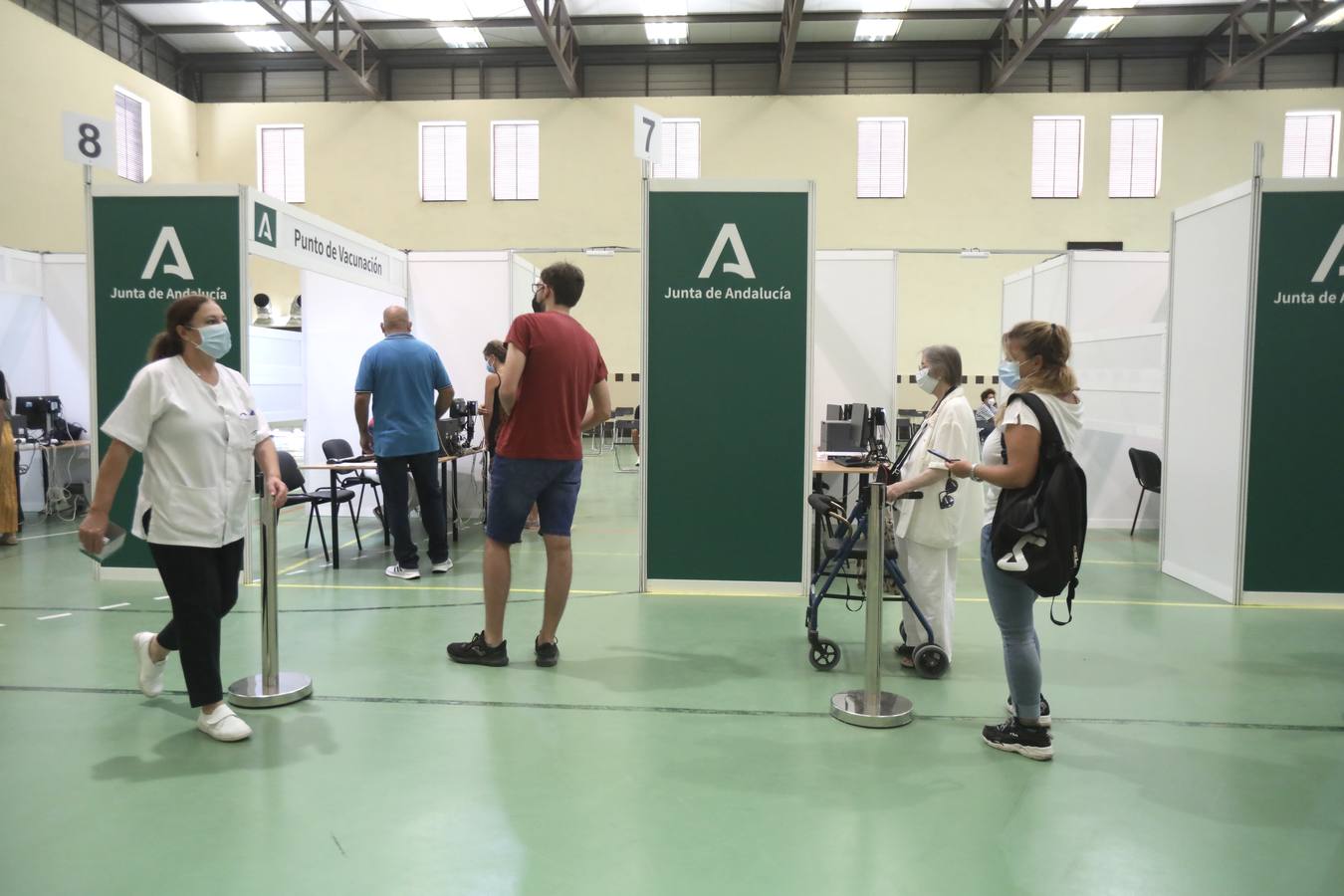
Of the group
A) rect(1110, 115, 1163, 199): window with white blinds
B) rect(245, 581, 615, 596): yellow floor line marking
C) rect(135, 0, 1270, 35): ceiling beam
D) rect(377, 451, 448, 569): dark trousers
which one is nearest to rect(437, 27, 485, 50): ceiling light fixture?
rect(135, 0, 1270, 35): ceiling beam

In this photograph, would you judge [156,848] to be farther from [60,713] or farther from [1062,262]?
[1062,262]

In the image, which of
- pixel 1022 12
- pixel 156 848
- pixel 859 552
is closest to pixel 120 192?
pixel 156 848

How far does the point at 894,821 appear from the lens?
2.35 meters

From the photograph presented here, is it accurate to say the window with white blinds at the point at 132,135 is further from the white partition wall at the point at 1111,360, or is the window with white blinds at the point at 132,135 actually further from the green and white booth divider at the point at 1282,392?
the green and white booth divider at the point at 1282,392

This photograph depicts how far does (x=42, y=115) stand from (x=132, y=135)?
8.98ft

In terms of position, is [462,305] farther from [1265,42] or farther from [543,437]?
[1265,42]

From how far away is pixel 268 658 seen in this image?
10.6ft

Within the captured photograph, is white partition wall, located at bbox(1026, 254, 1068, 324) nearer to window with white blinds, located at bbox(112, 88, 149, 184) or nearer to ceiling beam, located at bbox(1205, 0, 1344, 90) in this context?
ceiling beam, located at bbox(1205, 0, 1344, 90)

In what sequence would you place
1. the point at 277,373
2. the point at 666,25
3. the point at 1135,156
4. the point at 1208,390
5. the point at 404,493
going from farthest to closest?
the point at 1135,156 < the point at 666,25 < the point at 277,373 < the point at 404,493 < the point at 1208,390

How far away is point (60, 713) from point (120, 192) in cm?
316

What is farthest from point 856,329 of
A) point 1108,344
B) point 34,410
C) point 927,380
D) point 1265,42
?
point 1265,42

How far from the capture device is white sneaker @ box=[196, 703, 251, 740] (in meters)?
2.81

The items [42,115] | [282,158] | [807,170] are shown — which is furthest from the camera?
[282,158]

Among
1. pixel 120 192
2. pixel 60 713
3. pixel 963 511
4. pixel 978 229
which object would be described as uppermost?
pixel 978 229
